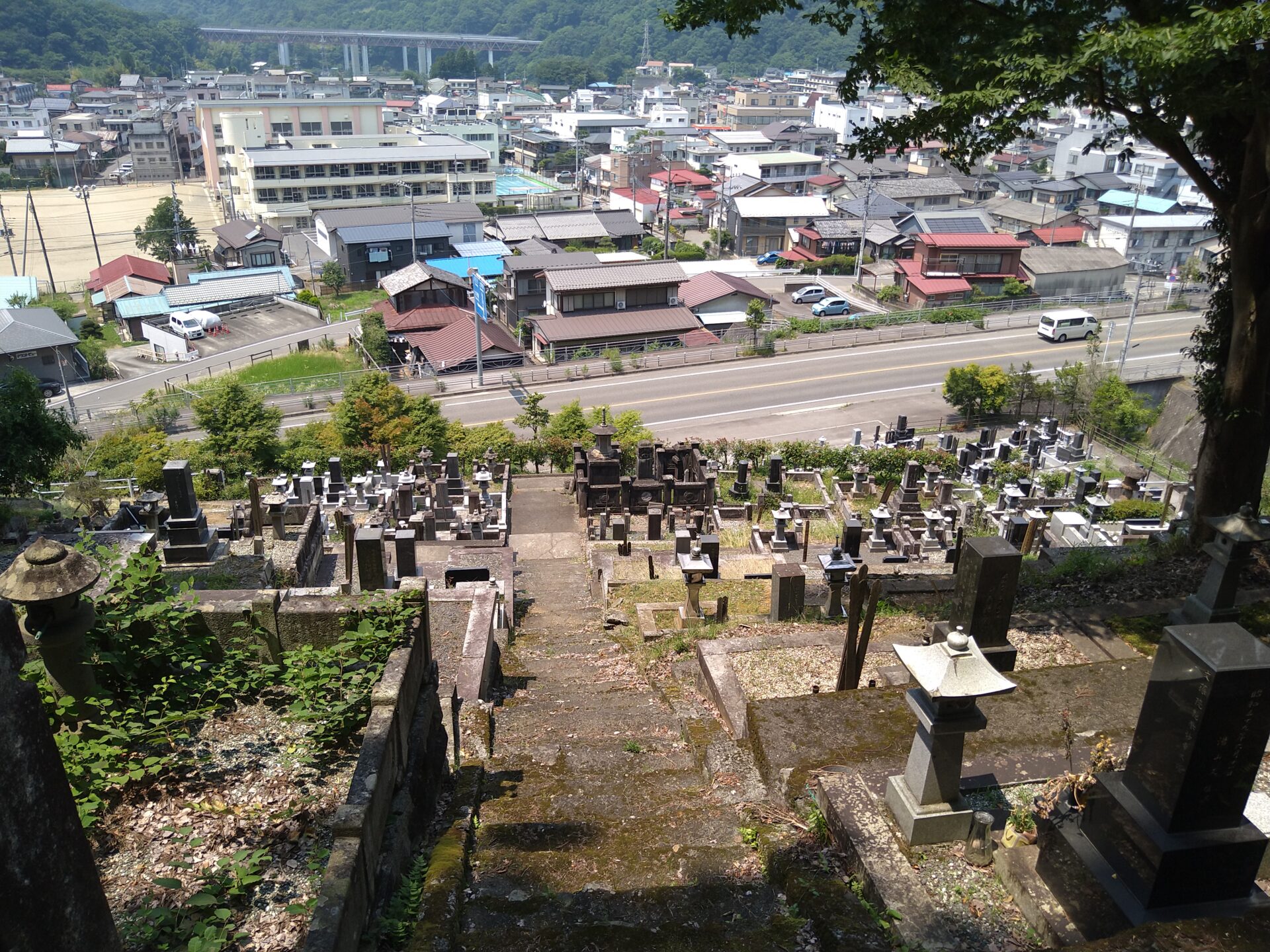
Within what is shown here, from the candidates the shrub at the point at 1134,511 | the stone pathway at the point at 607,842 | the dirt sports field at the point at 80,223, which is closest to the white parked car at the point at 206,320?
the dirt sports field at the point at 80,223

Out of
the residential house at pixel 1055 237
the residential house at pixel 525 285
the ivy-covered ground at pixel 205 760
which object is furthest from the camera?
the residential house at pixel 1055 237

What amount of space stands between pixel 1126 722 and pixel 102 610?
889cm

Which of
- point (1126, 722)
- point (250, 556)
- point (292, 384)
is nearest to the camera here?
point (1126, 722)

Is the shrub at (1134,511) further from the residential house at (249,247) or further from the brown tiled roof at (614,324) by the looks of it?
the residential house at (249,247)

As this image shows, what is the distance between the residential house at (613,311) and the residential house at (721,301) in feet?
5.01

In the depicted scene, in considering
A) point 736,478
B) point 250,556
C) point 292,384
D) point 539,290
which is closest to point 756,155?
point 539,290

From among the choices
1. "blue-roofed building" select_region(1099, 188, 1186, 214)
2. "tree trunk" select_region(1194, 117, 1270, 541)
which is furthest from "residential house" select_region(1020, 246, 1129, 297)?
"tree trunk" select_region(1194, 117, 1270, 541)

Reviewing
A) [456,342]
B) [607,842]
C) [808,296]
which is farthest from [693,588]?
[808,296]

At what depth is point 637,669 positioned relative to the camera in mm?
11750

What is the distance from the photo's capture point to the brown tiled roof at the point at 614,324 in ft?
149

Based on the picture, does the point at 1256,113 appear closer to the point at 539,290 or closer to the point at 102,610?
the point at 102,610

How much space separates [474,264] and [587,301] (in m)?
12.1

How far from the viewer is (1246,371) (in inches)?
440

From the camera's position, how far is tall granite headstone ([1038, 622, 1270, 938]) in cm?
522
